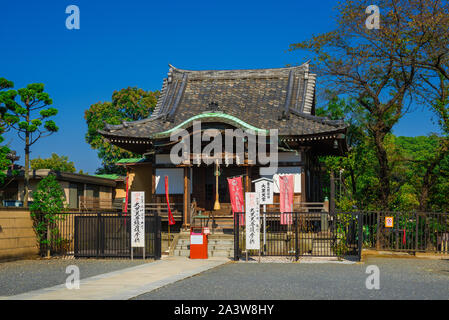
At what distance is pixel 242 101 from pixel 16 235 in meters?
13.9

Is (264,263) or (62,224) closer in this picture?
(264,263)

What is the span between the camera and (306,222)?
23.0 m

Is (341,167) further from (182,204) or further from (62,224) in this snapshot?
(62,224)

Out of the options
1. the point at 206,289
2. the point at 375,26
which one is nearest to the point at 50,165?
the point at 375,26

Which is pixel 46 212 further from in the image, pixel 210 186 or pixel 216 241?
pixel 210 186

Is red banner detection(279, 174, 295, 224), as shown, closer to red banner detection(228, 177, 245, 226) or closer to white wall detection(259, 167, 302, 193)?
red banner detection(228, 177, 245, 226)

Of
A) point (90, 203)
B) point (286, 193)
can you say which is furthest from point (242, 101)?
point (90, 203)

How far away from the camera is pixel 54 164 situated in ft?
187

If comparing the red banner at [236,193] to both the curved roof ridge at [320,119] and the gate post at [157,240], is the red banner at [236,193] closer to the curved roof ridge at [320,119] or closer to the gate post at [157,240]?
the gate post at [157,240]

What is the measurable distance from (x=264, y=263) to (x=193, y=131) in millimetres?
7940

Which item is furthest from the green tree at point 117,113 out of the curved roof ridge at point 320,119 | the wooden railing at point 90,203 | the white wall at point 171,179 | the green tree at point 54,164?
the curved roof ridge at point 320,119

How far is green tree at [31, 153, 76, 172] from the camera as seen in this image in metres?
56.8

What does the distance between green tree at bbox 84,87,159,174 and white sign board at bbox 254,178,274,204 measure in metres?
28.2

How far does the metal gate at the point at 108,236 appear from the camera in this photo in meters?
18.8
